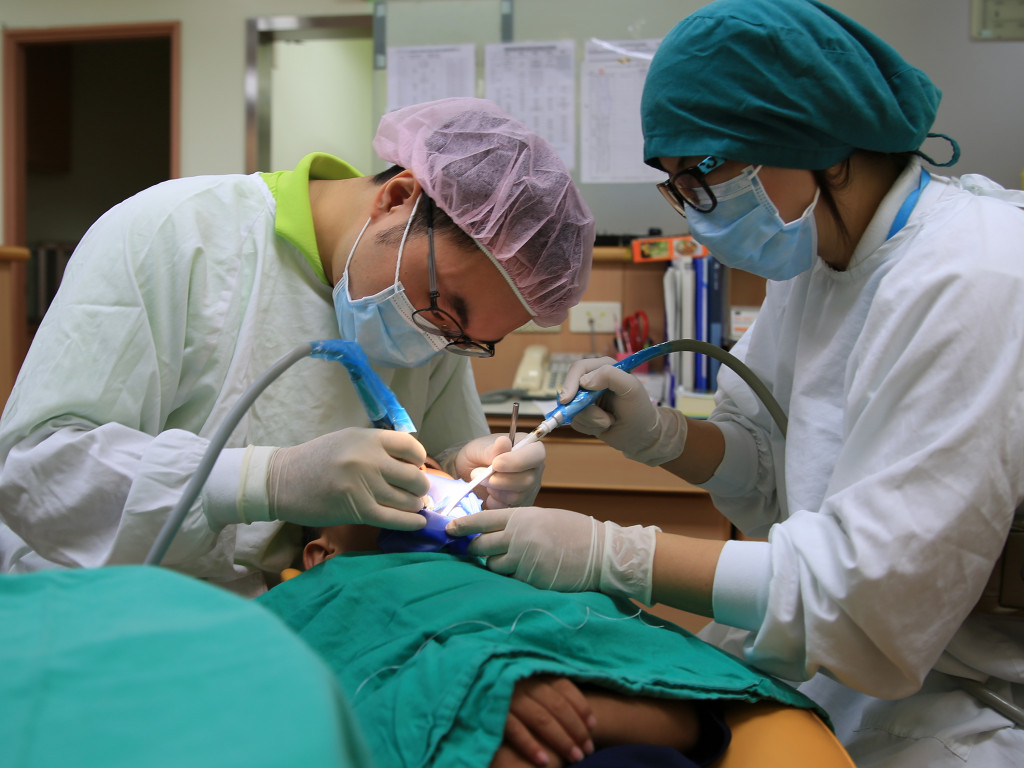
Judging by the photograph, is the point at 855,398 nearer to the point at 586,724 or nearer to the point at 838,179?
the point at 838,179

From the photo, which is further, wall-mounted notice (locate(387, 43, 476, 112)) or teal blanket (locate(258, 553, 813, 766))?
wall-mounted notice (locate(387, 43, 476, 112))

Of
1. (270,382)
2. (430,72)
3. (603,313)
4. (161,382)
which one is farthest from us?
(430,72)

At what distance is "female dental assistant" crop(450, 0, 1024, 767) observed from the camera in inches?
35.4

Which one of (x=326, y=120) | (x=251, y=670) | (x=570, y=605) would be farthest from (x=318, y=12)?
(x=251, y=670)

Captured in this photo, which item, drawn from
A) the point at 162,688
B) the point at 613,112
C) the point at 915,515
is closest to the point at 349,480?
the point at 162,688

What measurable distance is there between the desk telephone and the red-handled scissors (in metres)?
0.19

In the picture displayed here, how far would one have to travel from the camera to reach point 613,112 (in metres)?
3.12

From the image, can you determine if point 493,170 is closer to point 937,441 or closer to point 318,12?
point 937,441

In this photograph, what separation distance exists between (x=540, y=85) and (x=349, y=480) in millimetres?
2533

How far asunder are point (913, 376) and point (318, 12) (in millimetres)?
3682

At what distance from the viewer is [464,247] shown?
50.3 inches

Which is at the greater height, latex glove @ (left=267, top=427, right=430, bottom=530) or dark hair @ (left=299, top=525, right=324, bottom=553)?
latex glove @ (left=267, top=427, right=430, bottom=530)

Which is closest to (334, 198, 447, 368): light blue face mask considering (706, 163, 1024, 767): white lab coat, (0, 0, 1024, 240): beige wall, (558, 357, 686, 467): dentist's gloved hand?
(558, 357, 686, 467): dentist's gloved hand

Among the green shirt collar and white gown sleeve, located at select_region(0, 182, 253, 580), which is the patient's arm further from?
the green shirt collar
